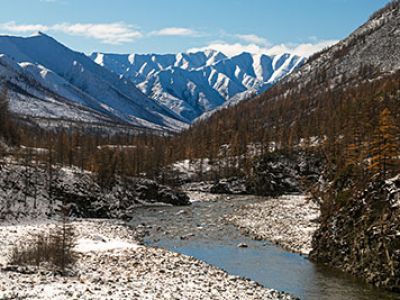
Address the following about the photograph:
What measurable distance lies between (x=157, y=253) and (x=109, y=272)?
10085 millimetres

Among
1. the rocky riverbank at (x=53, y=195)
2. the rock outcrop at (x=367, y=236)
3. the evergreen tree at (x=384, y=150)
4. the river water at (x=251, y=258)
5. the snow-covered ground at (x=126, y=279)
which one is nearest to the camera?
the snow-covered ground at (x=126, y=279)

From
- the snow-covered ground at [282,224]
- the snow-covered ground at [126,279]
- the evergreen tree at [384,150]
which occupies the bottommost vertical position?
the snow-covered ground at [282,224]

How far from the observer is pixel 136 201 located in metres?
98.6

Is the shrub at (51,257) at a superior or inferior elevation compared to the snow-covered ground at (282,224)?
superior

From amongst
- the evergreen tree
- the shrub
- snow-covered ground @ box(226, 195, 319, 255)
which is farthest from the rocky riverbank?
the evergreen tree

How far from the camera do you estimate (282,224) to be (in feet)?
208

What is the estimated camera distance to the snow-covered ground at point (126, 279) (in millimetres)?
25641

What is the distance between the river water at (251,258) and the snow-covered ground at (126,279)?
11.4ft

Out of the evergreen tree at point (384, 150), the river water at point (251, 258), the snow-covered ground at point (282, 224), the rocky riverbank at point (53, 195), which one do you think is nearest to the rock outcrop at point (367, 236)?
the river water at point (251, 258)

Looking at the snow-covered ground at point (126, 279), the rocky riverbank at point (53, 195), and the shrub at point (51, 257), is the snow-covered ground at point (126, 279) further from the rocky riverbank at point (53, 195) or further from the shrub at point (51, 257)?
the rocky riverbank at point (53, 195)

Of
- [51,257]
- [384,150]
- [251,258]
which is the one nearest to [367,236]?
[251,258]

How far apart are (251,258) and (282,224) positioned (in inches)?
792

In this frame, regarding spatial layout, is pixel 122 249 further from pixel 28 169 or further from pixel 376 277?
pixel 28 169

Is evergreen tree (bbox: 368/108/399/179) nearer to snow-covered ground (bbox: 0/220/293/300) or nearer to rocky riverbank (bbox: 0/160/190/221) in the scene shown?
snow-covered ground (bbox: 0/220/293/300)
